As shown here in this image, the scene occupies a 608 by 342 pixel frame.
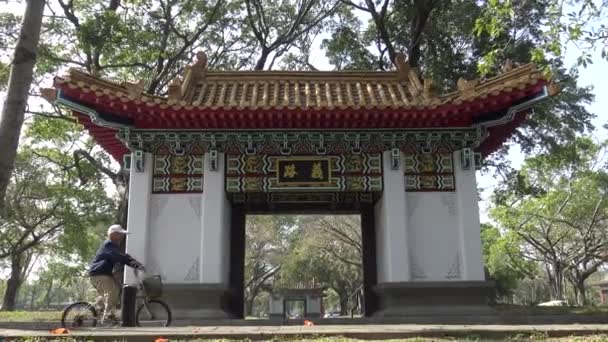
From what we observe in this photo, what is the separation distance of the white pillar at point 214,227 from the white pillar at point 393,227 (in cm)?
271

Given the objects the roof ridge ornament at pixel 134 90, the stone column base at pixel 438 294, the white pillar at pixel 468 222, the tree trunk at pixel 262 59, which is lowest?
the stone column base at pixel 438 294

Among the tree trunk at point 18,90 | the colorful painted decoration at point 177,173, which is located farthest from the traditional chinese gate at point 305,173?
the tree trunk at point 18,90

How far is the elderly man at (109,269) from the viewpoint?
7.73m

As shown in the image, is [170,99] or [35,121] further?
[35,121]

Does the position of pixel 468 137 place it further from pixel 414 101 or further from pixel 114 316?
pixel 114 316

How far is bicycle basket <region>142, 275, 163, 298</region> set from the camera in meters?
8.12

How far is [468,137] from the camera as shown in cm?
977

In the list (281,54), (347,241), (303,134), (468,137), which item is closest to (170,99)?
(303,134)

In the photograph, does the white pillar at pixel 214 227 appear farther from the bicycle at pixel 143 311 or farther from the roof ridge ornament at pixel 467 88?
the roof ridge ornament at pixel 467 88

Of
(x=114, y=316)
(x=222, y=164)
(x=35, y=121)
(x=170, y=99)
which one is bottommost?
(x=114, y=316)

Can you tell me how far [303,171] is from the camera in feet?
32.3

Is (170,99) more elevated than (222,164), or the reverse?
(170,99)

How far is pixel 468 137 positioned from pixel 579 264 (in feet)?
86.0

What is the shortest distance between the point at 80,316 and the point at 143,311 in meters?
1.16
